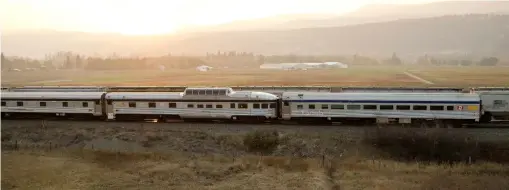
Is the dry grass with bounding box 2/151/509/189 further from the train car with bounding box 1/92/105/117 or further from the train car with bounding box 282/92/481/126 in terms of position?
the train car with bounding box 1/92/105/117

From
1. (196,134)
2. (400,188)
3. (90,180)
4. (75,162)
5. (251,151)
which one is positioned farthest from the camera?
(196,134)

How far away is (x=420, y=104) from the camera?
Result: 108 feet

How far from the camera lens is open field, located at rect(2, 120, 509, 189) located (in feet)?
72.6

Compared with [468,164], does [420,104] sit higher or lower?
higher

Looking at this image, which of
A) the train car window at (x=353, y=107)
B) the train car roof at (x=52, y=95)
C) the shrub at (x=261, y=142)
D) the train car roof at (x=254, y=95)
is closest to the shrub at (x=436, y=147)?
the train car window at (x=353, y=107)

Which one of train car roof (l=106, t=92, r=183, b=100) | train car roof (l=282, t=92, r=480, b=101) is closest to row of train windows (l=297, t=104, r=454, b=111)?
train car roof (l=282, t=92, r=480, b=101)

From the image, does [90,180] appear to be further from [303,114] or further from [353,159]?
[303,114]

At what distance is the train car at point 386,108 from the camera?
3256cm

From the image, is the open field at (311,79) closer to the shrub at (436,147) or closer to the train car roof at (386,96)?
the train car roof at (386,96)

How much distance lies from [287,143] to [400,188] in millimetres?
10656

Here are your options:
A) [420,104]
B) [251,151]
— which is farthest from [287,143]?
[420,104]

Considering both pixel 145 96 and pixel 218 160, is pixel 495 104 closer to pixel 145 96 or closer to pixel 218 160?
pixel 218 160

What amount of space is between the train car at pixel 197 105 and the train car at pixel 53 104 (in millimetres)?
1256

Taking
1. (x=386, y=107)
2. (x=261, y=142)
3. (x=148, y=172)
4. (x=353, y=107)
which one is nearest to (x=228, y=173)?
(x=148, y=172)
